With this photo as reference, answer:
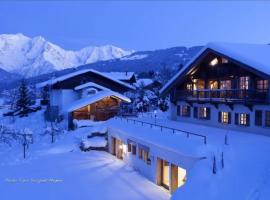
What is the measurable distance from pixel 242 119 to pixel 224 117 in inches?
87.4

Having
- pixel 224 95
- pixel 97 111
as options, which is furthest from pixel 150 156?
pixel 97 111

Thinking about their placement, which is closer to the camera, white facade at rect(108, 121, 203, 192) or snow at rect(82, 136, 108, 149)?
white facade at rect(108, 121, 203, 192)

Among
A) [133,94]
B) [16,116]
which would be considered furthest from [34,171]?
[133,94]

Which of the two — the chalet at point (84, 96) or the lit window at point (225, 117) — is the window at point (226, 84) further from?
the chalet at point (84, 96)

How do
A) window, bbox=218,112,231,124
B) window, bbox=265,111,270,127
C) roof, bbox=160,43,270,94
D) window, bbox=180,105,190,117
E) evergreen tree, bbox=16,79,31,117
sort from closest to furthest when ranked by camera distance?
roof, bbox=160,43,270,94 < window, bbox=265,111,270,127 < window, bbox=218,112,231,124 < window, bbox=180,105,190,117 < evergreen tree, bbox=16,79,31,117

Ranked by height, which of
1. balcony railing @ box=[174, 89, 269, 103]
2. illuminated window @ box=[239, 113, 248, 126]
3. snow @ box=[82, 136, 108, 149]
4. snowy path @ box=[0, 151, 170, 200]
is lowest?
snowy path @ box=[0, 151, 170, 200]

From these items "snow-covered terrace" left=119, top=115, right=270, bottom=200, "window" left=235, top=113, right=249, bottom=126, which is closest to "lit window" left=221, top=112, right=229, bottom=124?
"window" left=235, top=113, right=249, bottom=126

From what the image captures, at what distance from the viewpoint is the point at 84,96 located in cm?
4797

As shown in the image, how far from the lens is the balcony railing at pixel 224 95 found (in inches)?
957

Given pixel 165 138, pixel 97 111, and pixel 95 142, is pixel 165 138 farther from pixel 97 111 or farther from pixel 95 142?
pixel 97 111

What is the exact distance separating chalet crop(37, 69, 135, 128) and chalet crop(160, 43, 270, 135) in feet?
34.8

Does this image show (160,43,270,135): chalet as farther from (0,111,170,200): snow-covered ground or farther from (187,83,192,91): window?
(0,111,170,200): snow-covered ground

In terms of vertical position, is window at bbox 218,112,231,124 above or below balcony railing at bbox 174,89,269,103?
below

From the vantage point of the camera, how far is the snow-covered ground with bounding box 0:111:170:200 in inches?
842
